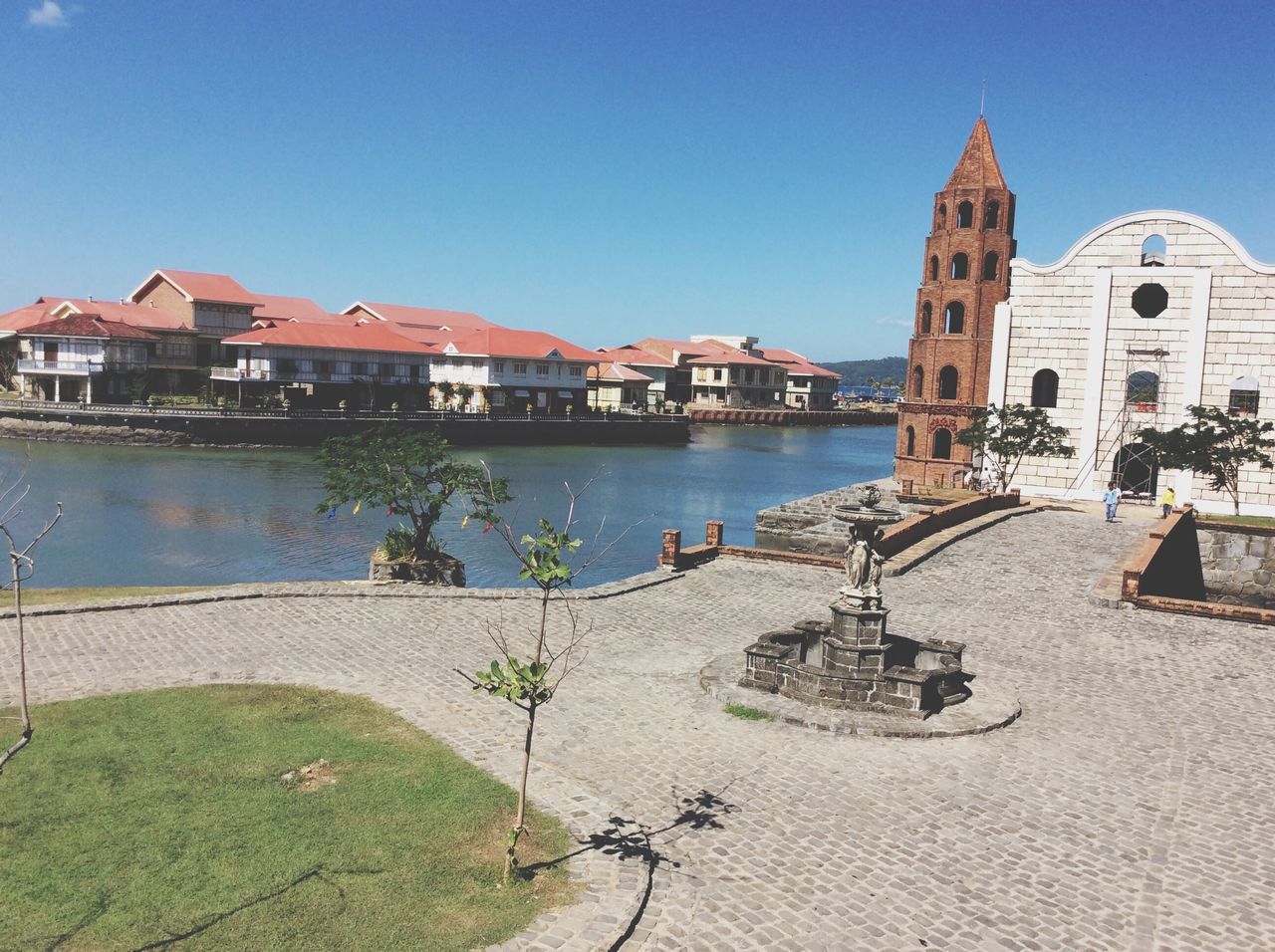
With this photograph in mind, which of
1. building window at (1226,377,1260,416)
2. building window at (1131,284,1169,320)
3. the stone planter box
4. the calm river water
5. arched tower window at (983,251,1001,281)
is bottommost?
the calm river water

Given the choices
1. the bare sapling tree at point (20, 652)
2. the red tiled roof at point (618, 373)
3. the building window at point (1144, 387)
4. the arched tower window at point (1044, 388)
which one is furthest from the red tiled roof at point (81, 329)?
the building window at point (1144, 387)

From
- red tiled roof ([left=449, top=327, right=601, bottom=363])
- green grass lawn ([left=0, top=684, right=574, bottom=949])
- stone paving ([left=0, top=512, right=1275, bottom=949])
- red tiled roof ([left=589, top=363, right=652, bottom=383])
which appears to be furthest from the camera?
red tiled roof ([left=589, top=363, right=652, bottom=383])

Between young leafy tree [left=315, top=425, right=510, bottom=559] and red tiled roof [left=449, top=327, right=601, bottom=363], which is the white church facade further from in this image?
red tiled roof [left=449, top=327, right=601, bottom=363]

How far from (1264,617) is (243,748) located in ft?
55.5

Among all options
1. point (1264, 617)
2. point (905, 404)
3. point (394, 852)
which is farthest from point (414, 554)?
point (905, 404)

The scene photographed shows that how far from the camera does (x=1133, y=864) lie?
26.3 ft

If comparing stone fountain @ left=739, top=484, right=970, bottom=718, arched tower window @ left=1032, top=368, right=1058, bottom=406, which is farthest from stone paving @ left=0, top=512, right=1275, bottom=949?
arched tower window @ left=1032, top=368, right=1058, bottom=406

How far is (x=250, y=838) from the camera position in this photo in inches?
299

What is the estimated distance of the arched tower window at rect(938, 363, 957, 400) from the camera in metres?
46.9

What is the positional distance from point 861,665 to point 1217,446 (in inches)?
1131

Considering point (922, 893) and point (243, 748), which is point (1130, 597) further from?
point (243, 748)

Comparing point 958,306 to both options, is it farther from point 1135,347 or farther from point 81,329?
point 81,329

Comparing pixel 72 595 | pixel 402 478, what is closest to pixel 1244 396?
pixel 402 478

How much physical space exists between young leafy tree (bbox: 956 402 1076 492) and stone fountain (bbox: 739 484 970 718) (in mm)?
27073
